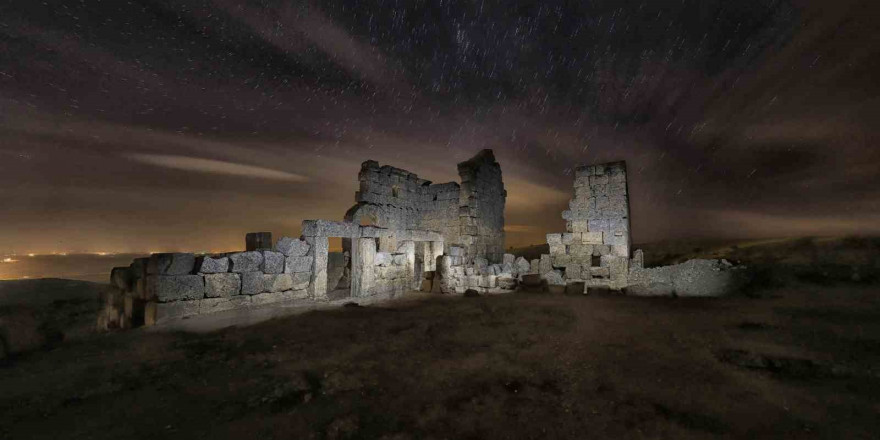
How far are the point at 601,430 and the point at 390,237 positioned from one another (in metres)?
13.9

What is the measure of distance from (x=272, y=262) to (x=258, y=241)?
2.18 metres

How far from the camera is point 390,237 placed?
627 inches

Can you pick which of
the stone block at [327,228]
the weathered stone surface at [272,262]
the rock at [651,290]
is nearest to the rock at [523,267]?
the rock at [651,290]

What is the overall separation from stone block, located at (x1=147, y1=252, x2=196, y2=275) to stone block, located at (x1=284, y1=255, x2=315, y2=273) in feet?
6.09

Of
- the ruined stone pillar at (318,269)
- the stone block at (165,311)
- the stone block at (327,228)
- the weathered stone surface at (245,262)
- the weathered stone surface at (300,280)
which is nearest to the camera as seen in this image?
the stone block at (165,311)

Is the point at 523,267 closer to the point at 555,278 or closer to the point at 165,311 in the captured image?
the point at 555,278

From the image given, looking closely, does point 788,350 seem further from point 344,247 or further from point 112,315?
point 344,247

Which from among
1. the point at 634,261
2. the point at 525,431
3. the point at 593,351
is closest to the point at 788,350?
the point at 593,351

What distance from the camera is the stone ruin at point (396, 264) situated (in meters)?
6.18

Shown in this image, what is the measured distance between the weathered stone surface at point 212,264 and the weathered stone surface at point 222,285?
96 mm

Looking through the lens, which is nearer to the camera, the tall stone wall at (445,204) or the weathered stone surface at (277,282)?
the weathered stone surface at (277,282)

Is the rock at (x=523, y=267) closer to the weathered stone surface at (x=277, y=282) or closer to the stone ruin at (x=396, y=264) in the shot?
the stone ruin at (x=396, y=264)

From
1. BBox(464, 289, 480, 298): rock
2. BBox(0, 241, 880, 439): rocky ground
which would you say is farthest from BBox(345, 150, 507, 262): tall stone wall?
BBox(0, 241, 880, 439): rocky ground

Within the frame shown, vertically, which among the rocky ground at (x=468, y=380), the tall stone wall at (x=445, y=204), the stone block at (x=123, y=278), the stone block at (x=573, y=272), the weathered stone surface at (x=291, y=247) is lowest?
the rocky ground at (x=468, y=380)
